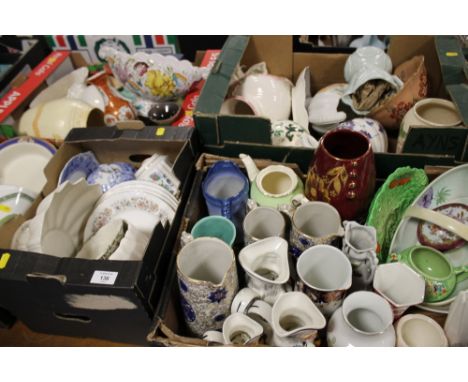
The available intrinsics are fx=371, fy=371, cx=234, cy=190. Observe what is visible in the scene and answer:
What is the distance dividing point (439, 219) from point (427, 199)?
0.05m

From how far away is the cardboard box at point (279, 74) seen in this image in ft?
2.52

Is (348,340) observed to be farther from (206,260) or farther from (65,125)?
(65,125)

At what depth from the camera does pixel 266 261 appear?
0.63 metres

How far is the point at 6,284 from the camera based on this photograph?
65 centimetres

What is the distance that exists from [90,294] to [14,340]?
36cm

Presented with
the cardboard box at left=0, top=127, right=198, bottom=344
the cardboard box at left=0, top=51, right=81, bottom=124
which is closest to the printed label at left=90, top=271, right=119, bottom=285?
the cardboard box at left=0, top=127, right=198, bottom=344

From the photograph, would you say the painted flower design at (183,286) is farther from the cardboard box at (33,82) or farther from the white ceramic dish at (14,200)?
the cardboard box at (33,82)

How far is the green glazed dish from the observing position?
0.65 m

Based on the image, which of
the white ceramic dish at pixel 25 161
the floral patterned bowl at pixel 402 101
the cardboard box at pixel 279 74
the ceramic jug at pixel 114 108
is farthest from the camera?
the ceramic jug at pixel 114 108

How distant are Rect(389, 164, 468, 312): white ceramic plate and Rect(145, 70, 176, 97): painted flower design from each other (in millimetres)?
739

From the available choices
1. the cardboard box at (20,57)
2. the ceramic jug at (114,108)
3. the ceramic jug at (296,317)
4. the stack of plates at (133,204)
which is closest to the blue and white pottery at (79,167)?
the stack of plates at (133,204)

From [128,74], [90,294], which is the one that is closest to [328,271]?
[90,294]

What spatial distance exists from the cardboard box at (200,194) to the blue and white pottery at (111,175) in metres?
0.18

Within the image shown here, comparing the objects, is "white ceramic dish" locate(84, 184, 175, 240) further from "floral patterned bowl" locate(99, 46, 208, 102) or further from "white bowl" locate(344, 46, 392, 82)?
"white bowl" locate(344, 46, 392, 82)
